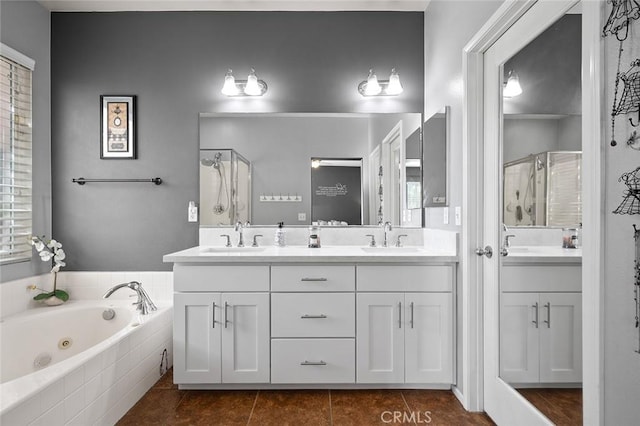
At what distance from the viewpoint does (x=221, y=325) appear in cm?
209

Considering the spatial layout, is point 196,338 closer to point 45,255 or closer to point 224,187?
point 224,187

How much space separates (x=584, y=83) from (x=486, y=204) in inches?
33.2

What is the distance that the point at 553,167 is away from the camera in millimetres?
1376

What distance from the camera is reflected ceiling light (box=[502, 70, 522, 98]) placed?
5.41 ft

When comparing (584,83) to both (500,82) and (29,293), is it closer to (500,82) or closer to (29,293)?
(500,82)

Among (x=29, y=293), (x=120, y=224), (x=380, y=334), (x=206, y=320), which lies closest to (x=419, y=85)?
(x=380, y=334)

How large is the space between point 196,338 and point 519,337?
68.1 inches

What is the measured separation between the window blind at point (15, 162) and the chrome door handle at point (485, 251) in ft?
9.76

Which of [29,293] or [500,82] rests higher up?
[500,82]

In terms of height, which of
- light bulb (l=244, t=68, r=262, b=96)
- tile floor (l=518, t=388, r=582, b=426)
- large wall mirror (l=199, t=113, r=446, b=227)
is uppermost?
light bulb (l=244, t=68, r=262, b=96)

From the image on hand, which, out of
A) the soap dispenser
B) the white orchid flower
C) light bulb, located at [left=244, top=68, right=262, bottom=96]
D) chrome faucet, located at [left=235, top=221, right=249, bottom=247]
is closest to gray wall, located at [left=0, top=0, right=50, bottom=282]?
the white orchid flower

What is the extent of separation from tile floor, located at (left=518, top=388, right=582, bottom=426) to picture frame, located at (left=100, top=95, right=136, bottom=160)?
2.93 metres

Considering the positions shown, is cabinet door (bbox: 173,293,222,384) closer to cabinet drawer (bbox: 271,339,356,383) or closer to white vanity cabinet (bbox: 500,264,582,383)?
cabinet drawer (bbox: 271,339,356,383)
